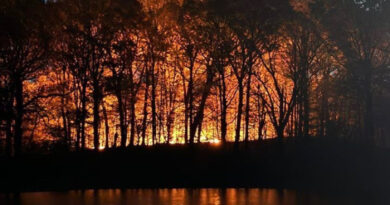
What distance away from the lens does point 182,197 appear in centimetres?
3541

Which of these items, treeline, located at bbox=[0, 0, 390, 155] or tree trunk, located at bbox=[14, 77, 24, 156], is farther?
treeline, located at bbox=[0, 0, 390, 155]

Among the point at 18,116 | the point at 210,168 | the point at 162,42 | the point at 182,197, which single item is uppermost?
the point at 162,42

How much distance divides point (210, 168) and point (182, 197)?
12078 millimetres

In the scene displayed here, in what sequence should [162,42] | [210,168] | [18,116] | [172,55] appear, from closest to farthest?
[18,116]
[210,168]
[162,42]
[172,55]

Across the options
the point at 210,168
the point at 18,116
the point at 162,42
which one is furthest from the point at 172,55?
the point at 18,116

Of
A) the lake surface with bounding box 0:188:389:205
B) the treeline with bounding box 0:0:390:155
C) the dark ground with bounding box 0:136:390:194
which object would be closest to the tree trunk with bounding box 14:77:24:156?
the treeline with bounding box 0:0:390:155

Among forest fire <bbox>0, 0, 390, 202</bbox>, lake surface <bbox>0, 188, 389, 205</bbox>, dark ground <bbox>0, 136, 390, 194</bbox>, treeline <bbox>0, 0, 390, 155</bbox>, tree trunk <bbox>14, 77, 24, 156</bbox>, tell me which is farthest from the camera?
treeline <bbox>0, 0, 390, 155</bbox>

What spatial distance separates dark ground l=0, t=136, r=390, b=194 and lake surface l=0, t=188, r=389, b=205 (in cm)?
352

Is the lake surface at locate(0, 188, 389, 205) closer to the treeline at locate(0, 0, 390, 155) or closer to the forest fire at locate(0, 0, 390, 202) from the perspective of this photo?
the forest fire at locate(0, 0, 390, 202)

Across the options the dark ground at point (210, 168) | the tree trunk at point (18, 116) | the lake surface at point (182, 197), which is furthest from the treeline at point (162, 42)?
the lake surface at point (182, 197)

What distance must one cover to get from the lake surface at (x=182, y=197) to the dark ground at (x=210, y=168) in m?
3.52

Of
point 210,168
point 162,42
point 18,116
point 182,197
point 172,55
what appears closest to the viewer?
point 182,197

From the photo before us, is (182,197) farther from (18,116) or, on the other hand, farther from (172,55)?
(172,55)

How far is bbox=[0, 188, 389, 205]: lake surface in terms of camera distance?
3194cm
